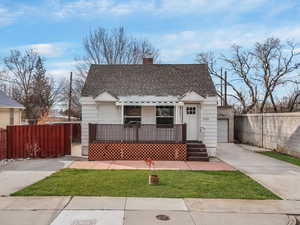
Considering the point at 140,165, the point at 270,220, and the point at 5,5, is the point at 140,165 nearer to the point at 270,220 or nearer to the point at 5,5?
the point at 270,220

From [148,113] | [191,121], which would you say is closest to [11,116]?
[148,113]

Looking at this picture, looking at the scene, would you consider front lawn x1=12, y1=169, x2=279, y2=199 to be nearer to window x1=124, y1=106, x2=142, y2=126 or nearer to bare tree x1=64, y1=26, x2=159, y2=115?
window x1=124, y1=106, x2=142, y2=126

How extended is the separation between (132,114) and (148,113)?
89 cm

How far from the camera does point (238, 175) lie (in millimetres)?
8305

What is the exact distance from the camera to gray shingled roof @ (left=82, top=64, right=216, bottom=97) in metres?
13.4

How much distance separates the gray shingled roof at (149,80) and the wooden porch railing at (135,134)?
2245mm

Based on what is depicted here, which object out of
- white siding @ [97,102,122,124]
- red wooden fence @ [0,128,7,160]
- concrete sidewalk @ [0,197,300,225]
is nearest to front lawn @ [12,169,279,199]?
concrete sidewalk @ [0,197,300,225]

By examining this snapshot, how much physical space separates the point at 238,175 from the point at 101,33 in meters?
23.3

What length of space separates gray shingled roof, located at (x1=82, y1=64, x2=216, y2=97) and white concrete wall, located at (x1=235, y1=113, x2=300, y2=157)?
4.85 metres

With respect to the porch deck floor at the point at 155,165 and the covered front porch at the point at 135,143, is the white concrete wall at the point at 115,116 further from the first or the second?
the porch deck floor at the point at 155,165

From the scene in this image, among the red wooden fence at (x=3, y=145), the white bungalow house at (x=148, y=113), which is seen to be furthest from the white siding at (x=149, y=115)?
the red wooden fence at (x=3, y=145)

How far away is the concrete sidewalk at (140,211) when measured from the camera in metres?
4.48

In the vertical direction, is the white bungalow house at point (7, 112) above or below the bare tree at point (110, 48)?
below

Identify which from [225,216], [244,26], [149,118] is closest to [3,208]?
[225,216]
